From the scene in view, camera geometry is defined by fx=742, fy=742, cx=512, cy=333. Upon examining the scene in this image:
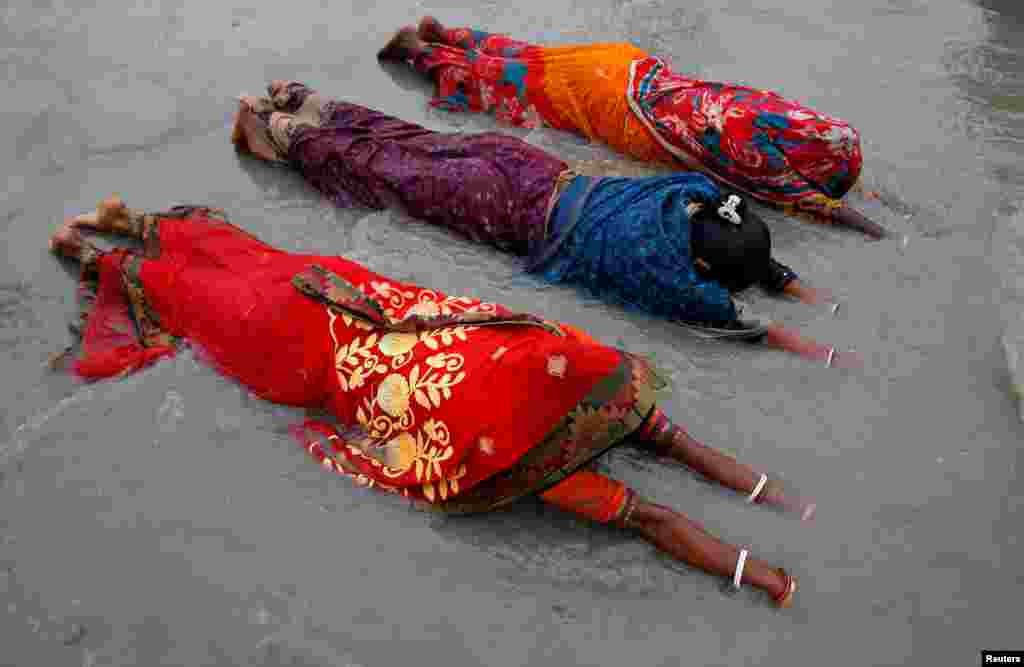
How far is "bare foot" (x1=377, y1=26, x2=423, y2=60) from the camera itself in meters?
4.13

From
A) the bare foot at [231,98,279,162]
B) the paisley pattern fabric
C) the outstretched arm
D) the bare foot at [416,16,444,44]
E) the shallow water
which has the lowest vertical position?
the shallow water

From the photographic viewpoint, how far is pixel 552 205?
9.41ft

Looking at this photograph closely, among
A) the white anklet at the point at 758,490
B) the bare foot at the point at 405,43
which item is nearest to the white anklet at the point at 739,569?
the white anklet at the point at 758,490

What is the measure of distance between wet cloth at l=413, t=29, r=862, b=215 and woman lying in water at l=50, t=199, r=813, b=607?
1.52 metres

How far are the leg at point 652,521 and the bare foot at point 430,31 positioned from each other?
9.99 feet

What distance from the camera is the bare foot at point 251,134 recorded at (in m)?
3.41

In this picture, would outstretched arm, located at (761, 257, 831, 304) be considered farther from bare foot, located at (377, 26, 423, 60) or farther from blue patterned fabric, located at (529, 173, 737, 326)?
bare foot, located at (377, 26, 423, 60)

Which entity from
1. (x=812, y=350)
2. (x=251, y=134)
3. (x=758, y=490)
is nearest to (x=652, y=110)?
(x=812, y=350)

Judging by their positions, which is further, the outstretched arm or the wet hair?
the outstretched arm

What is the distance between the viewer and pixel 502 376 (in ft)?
6.10

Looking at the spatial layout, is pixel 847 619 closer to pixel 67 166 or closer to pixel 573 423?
pixel 573 423

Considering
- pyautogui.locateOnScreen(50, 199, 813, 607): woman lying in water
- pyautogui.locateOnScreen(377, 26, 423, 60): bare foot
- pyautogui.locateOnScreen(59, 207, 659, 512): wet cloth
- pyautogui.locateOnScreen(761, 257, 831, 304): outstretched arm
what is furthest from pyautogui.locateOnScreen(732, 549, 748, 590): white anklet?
pyautogui.locateOnScreen(377, 26, 423, 60): bare foot

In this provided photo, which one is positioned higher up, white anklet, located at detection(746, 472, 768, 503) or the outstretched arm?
the outstretched arm

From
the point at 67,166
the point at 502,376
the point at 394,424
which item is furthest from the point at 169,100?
the point at 502,376
